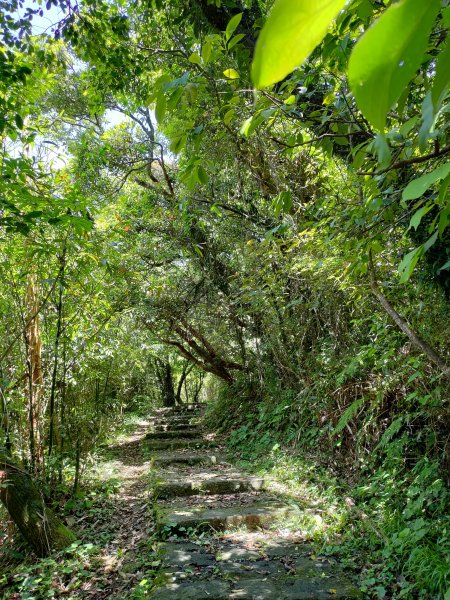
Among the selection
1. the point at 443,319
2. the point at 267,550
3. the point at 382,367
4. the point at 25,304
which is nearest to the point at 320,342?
the point at 382,367

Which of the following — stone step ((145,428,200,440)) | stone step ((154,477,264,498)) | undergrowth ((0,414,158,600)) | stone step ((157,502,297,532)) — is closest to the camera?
undergrowth ((0,414,158,600))

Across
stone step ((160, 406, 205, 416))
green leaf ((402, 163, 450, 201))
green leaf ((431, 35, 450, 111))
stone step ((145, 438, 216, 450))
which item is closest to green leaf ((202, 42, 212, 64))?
green leaf ((402, 163, 450, 201))

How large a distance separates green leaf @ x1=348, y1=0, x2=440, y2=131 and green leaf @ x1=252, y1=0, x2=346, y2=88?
24mm

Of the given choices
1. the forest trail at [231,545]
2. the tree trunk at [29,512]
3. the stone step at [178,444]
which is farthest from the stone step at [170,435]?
the tree trunk at [29,512]

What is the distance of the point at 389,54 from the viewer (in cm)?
23

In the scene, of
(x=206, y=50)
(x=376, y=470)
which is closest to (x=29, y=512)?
(x=376, y=470)

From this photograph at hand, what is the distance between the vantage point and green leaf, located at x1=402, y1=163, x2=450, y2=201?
43 cm

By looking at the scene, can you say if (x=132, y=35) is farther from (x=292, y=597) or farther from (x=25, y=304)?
(x=292, y=597)

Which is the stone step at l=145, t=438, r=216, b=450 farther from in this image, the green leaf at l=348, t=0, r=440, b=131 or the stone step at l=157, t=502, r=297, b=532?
the green leaf at l=348, t=0, r=440, b=131

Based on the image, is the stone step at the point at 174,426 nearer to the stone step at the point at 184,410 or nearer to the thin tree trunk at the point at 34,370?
the stone step at the point at 184,410

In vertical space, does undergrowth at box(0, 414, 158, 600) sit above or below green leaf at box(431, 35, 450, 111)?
below

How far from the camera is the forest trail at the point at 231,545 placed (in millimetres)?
2463

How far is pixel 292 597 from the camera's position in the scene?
7.74 ft

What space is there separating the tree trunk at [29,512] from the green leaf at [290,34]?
140 inches
